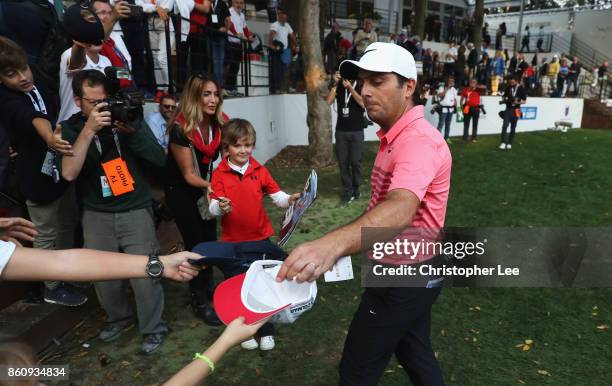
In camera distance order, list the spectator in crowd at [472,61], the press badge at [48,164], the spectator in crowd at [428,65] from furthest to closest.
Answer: the spectator in crowd at [472,61] < the spectator in crowd at [428,65] < the press badge at [48,164]

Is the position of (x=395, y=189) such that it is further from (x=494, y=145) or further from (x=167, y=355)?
(x=494, y=145)

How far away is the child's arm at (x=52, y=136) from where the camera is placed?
2877mm

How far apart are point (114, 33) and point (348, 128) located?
3.66m

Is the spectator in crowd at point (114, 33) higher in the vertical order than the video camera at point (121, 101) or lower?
higher

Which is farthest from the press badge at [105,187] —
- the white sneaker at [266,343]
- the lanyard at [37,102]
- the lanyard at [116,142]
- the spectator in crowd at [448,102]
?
the spectator in crowd at [448,102]

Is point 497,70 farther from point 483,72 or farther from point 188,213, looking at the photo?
point 188,213

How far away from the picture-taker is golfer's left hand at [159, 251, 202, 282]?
197cm

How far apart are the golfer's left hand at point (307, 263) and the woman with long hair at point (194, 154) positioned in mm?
2206

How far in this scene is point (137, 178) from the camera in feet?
11.2

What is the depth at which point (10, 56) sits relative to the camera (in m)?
3.04

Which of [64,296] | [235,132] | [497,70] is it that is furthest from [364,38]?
[497,70]

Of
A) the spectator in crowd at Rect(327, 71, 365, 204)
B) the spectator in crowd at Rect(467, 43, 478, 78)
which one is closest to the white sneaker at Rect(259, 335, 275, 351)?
the spectator in crowd at Rect(327, 71, 365, 204)

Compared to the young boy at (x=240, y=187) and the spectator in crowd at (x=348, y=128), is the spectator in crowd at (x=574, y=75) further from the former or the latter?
the young boy at (x=240, y=187)

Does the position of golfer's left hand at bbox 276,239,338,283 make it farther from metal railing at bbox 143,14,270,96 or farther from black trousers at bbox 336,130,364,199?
black trousers at bbox 336,130,364,199
